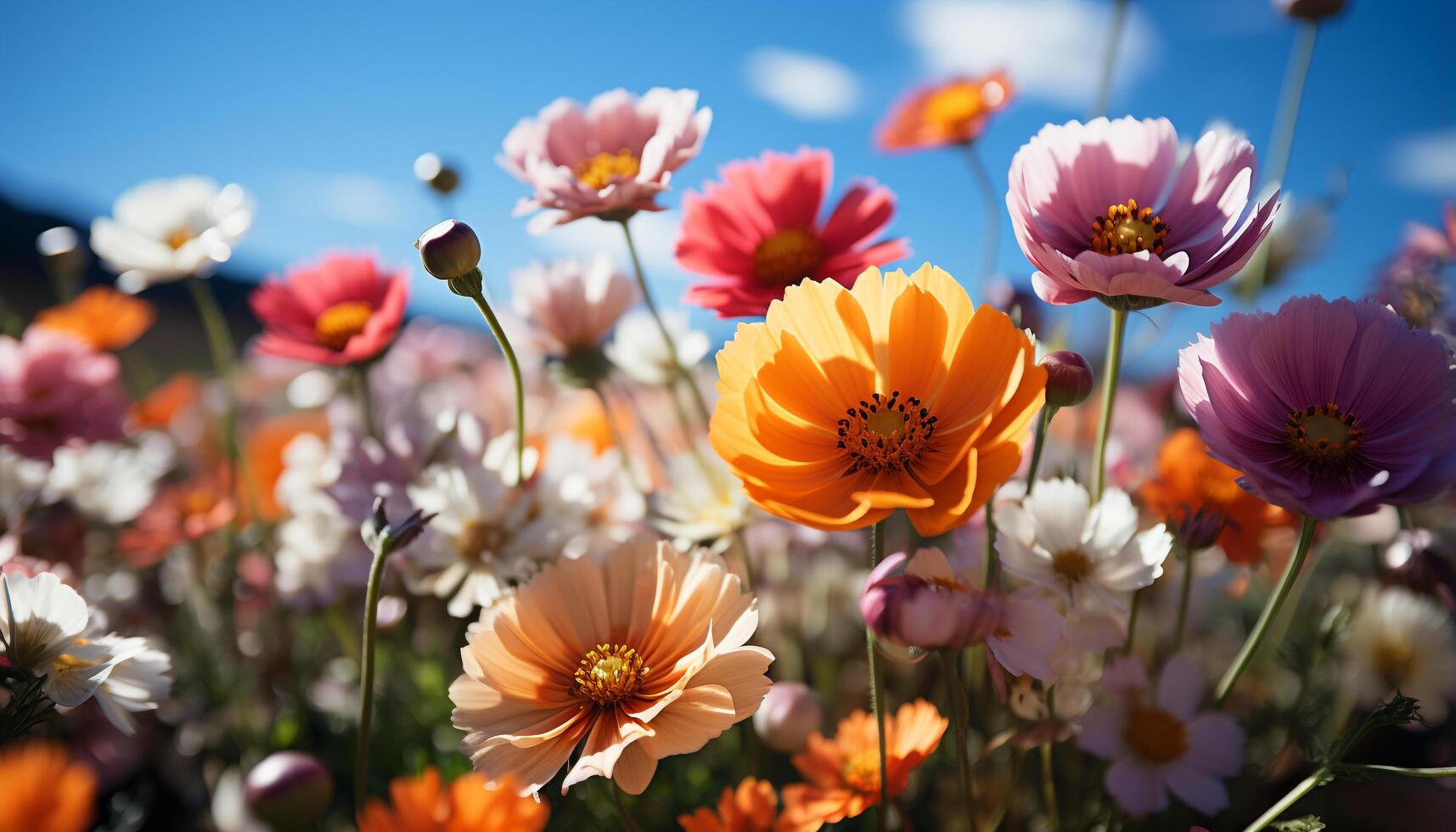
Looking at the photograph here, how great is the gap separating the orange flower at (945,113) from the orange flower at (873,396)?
64cm

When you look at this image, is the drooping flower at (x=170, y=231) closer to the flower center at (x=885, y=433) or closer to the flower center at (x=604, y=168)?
the flower center at (x=604, y=168)

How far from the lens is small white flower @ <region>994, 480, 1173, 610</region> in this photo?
564 millimetres

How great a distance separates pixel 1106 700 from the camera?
62 cm

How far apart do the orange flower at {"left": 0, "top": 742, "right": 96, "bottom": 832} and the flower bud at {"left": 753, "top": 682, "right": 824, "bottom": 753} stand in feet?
1.47

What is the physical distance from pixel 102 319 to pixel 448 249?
3.69 feet

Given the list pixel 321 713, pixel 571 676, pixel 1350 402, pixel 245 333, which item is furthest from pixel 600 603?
pixel 245 333

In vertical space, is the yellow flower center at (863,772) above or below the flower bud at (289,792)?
below

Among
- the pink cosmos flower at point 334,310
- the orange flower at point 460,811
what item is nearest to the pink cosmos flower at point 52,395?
the pink cosmos flower at point 334,310

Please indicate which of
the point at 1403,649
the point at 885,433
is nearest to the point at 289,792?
the point at 885,433

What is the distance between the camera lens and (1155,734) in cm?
64

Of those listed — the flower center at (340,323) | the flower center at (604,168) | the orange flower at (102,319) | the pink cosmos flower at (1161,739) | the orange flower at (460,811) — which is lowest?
the orange flower at (102,319)

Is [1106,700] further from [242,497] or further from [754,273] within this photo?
[242,497]

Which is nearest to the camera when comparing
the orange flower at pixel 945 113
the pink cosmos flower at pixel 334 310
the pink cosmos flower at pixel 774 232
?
the pink cosmos flower at pixel 774 232

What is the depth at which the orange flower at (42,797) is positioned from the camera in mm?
363
